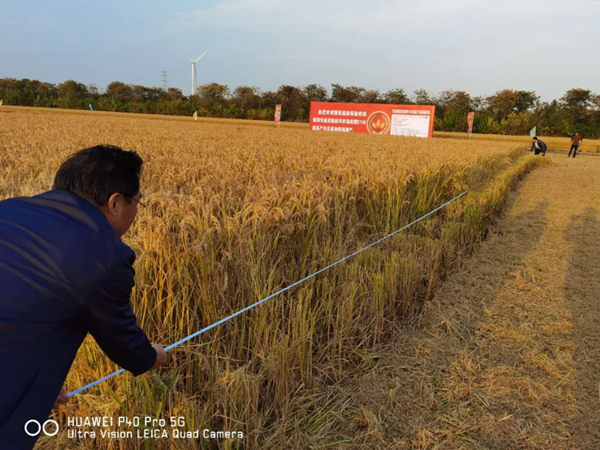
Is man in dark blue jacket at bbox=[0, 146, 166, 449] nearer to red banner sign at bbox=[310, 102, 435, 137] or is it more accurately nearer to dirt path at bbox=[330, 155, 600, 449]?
dirt path at bbox=[330, 155, 600, 449]

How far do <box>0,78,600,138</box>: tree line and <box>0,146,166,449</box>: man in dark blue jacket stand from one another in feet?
141

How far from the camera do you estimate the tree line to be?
4072cm

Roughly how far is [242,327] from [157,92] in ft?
236

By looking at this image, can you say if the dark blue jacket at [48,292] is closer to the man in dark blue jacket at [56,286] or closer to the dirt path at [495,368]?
the man in dark blue jacket at [56,286]

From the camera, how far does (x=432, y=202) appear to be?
5.92 m

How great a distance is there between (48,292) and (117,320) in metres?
0.20

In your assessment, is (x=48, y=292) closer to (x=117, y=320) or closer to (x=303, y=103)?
(x=117, y=320)

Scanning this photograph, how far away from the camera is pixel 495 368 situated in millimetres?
2734

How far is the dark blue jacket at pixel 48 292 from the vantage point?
94 cm

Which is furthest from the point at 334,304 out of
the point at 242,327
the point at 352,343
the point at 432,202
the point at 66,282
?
the point at 432,202

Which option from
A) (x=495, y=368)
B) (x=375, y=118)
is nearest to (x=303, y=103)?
(x=375, y=118)

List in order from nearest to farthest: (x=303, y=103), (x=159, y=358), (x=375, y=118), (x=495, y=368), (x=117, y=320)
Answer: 1. (x=117, y=320)
2. (x=159, y=358)
3. (x=495, y=368)
4. (x=375, y=118)
5. (x=303, y=103)

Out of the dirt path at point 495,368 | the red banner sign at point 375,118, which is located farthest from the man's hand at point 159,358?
the red banner sign at point 375,118

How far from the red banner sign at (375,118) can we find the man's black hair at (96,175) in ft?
84.4
